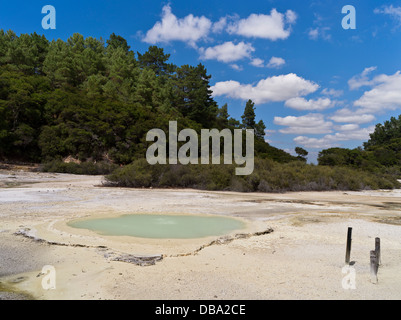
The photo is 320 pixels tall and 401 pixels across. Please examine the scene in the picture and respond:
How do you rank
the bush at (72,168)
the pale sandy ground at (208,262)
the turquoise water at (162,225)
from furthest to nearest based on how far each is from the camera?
the bush at (72,168), the turquoise water at (162,225), the pale sandy ground at (208,262)

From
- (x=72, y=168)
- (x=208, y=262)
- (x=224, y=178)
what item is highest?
(x=72, y=168)

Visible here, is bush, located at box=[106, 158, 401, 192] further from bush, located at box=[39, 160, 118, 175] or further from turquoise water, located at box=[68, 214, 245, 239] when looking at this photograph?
turquoise water, located at box=[68, 214, 245, 239]

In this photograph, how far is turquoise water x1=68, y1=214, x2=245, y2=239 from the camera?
7902 millimetres

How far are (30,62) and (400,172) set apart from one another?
51837mm

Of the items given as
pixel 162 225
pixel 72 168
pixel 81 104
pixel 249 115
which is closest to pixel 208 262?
pixel 162 225

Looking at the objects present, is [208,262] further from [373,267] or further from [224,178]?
[224,178]

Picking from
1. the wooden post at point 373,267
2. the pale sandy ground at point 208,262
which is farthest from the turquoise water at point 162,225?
the wooden post at point 373,267

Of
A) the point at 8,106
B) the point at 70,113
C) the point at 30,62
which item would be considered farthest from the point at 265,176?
the point at 30,62

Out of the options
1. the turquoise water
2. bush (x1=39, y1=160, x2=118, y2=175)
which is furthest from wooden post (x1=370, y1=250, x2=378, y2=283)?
bush (x1=39, y1=160, x2=118, y2=175)

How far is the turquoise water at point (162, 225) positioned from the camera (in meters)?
7.90

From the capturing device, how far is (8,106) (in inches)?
1119

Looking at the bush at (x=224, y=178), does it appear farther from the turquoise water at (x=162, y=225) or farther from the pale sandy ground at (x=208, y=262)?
the turquoise water at (x=162, y=225)

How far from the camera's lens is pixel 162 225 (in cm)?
895

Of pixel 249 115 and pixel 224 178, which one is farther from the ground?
pixel 249 115
